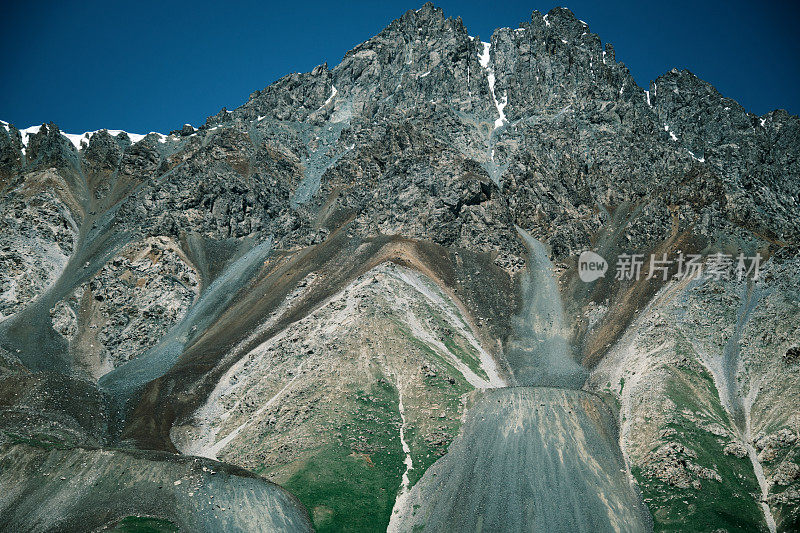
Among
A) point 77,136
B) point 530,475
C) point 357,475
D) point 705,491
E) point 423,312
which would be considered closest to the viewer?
A: point 705,491

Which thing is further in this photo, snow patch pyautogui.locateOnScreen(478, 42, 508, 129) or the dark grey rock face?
snow patch pyautogui.locateOnScreen(478, 42, 508, 129)

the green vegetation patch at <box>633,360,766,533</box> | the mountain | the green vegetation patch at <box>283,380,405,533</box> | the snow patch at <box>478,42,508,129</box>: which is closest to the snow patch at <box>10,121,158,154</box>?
the mountain

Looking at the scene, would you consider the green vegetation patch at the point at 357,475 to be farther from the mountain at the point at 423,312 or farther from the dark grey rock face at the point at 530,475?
the dark grey rock face at the point at 530,475

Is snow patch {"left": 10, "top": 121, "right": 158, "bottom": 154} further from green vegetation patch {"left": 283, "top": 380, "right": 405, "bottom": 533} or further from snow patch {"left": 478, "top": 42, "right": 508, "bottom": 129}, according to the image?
green vegetation patch {"left": 283, "top": 380, "right": 405, "bottom": 533}

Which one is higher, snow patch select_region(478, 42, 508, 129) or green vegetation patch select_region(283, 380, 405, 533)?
snow patch select_region(478, 42, 508, 129)

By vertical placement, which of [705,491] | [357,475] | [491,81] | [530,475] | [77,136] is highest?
[491,81]

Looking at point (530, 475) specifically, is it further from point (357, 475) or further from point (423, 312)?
point (423, 312)

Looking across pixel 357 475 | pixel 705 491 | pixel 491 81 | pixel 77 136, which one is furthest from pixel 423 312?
pixel 77 136

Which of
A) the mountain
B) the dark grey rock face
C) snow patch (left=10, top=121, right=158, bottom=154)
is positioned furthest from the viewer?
snow patch (left=10, top=121, right=158, bottom=154)
